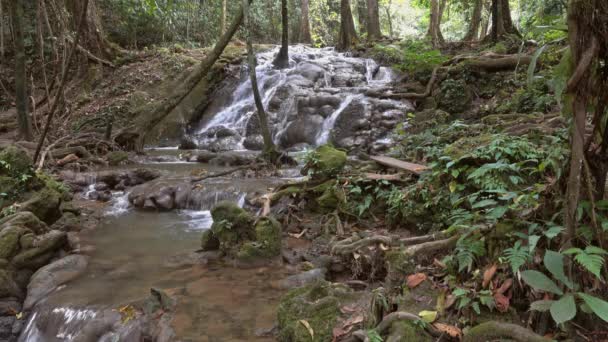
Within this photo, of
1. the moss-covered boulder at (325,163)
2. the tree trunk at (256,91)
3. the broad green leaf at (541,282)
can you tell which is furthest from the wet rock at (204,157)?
the broad green leaf at (541,282)

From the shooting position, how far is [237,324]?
12.9 feet

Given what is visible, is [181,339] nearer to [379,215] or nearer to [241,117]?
[379,215]

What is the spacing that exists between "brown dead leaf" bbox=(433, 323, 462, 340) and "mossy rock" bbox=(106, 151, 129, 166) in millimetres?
10105

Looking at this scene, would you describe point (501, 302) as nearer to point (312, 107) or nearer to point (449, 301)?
point (449, 301)

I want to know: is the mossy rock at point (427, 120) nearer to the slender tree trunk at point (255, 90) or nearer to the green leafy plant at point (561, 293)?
the slender tree trunk at point (255, 90)

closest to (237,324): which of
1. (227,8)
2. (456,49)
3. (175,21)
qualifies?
(456,49)

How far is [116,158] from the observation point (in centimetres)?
1105

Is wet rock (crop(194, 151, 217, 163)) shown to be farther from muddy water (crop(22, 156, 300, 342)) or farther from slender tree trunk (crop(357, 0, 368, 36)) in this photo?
slender tree trunk (crop(357, 0, 368, 36))

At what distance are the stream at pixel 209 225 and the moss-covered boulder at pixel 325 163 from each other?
4.69 feet

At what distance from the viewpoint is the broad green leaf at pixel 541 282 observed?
2303 millimetres

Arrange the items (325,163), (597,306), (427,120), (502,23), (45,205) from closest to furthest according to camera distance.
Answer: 1. (597,306)
2. (325,163)
3. (45,205)
4. (427,120)
5. (502,23)

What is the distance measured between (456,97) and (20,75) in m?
10.5

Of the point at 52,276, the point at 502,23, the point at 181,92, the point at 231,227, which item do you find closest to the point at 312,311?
the point at 231,227

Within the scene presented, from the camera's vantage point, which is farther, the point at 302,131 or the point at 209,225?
the point at 302,131
